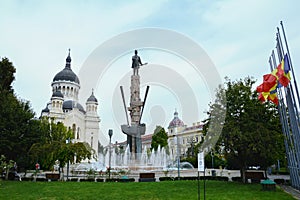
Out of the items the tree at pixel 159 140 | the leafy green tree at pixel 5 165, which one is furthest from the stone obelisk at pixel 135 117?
the tree at pixel 159 140

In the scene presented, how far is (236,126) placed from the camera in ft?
53.7

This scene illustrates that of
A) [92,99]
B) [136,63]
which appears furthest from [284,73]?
[92,99]

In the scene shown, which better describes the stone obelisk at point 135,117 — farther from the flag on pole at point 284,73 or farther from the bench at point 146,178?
the flag on pole at point 284,73

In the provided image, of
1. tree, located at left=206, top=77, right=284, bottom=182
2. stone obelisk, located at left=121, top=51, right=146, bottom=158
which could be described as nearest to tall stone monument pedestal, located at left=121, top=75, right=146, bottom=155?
stone obelisk, located at left=121, top=51, right=146, bottom=158

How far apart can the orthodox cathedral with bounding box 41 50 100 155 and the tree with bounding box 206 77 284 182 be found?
5365cm

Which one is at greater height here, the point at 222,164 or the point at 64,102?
the point at 64,102

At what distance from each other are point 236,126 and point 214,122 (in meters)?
1.45

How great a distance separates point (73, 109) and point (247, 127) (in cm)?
5692

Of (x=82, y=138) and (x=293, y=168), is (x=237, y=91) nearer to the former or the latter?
(x=293, y=168)

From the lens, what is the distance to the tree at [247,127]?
1591 centimetres

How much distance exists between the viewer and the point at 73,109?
221ft

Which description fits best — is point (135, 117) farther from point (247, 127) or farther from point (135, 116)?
point (247, 127)

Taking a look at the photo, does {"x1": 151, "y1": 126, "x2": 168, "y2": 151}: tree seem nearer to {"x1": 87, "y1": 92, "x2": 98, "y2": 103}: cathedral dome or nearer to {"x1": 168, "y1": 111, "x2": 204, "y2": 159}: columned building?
{"x1": 168, "y1": 111, "x2": 204, "y2": 159}: columned building

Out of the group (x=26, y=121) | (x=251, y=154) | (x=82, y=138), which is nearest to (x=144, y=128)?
(x=26, y=121)
